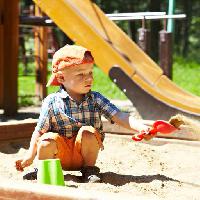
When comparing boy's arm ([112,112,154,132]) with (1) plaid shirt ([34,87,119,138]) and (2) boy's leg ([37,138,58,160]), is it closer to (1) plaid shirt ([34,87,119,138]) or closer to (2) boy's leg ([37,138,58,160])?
(1) plaid shirt ([34,87,119,138])

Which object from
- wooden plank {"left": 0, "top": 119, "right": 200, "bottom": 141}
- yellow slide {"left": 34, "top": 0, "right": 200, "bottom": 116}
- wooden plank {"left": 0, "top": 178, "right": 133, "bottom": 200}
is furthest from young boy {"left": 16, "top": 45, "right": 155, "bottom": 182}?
yellow slide {"left": 34, "top": 0, "right": 200, "bottom": 116}

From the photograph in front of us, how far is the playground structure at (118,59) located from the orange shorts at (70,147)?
179cm

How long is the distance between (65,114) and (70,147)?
0.51ft

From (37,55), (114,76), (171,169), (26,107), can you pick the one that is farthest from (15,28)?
(171,169)

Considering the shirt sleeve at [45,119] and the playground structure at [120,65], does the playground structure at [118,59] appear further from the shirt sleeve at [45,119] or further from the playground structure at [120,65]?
the shirt sleeve at [45,119]

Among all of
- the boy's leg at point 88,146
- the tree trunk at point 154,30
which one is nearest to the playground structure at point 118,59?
the boy's leg at point 88,146

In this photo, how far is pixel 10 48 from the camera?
534 cm

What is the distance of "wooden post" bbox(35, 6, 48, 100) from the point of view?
291 inches

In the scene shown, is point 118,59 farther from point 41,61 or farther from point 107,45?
point 41,61

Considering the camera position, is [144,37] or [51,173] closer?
[51,173]

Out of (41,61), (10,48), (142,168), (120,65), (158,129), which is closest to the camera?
(158,129)

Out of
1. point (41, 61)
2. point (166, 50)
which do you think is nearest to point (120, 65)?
point (166, 50)

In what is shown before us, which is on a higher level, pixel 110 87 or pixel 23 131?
pixel 23 131

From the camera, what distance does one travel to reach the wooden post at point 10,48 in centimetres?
536
